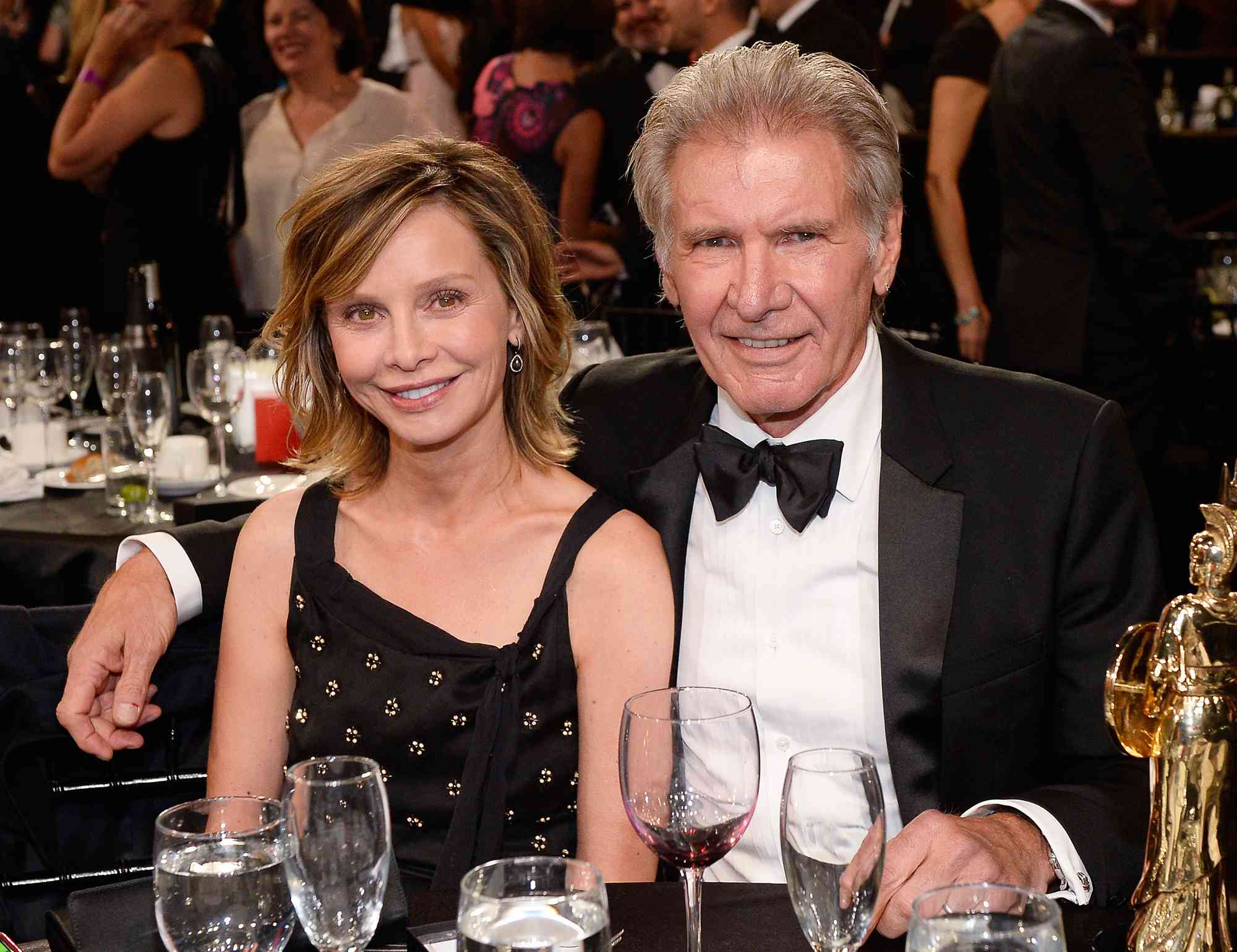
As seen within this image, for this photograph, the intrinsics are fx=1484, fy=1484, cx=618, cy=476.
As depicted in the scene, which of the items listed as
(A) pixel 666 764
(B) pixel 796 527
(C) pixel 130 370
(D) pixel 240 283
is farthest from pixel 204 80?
(A) pixel 666 764

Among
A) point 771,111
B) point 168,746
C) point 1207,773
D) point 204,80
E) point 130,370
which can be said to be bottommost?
point 168,746

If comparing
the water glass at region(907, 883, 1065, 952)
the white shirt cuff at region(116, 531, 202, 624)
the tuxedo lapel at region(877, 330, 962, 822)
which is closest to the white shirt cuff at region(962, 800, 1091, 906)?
the tuxedo lapel at region(877, 330, 962, 822)

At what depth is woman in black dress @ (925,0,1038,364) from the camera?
496 centimetres

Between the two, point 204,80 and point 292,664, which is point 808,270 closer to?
point 292,664

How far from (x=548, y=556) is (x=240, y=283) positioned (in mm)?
3660

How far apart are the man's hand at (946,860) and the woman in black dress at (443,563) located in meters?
0.51

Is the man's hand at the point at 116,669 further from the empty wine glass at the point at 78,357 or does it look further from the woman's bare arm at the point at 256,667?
the empty wine glass at the point at 78,357

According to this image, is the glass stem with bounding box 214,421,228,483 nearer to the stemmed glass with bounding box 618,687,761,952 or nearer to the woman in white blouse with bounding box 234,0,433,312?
the woman in white blouse with bounding box 234,0,433,312

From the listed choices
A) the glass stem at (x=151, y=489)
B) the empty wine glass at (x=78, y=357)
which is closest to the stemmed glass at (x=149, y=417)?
the glass stem at (x=151, y=489)

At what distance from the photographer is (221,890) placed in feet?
3.72

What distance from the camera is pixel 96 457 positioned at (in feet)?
11.2

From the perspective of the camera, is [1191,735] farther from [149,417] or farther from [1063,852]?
[149,417]

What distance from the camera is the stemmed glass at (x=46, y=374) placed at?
11.8ft

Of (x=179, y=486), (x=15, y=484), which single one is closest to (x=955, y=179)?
(x=179, y=486)
